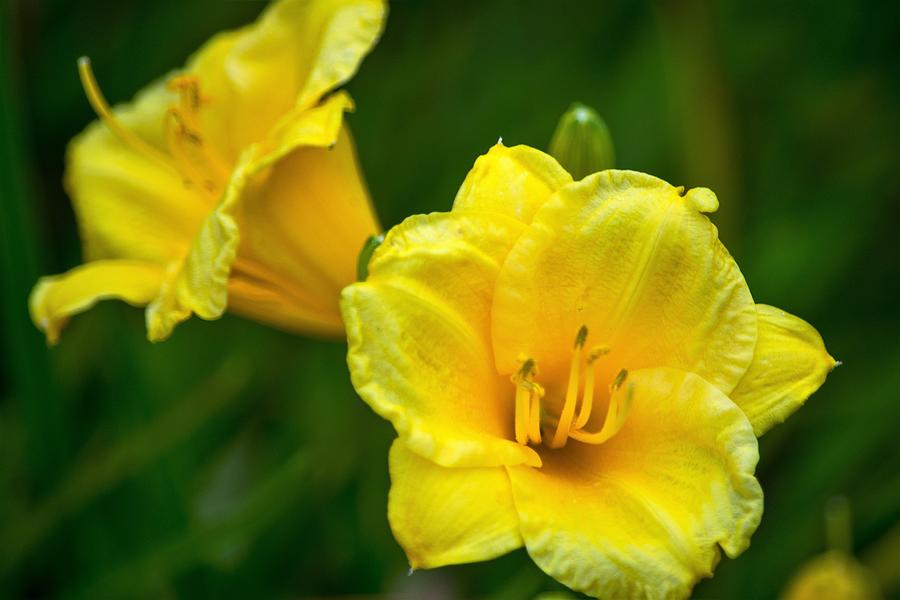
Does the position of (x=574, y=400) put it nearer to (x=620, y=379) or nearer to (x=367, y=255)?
(x=620, y=379)

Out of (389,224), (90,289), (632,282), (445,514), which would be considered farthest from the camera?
(389,224)

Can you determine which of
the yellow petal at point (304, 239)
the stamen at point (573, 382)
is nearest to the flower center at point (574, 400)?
the stamen at point (573, 382)

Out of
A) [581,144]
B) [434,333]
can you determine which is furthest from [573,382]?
[581,144]

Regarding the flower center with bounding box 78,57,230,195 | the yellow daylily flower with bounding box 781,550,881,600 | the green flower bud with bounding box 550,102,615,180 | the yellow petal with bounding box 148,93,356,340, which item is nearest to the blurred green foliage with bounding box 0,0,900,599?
the yellow daylily flower with bounding box 781,550,881,600

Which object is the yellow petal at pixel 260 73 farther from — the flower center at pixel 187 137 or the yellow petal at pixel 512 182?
the yellow petal at pixel 512 182

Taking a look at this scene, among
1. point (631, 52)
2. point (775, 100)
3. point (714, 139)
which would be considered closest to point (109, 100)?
point (631, 52)

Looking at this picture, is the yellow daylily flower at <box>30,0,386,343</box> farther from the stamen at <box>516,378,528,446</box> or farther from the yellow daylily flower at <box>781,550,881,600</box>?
the yellow daylily flower at <box>781,550,881,600</box>
